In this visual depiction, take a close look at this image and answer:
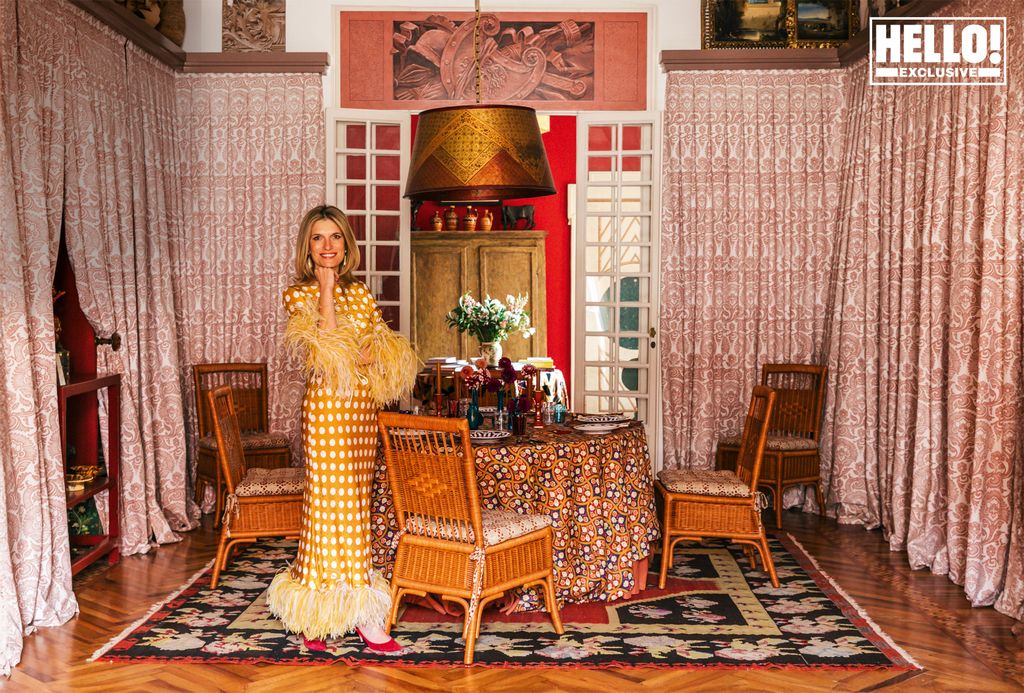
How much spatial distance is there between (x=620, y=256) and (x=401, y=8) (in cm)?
236

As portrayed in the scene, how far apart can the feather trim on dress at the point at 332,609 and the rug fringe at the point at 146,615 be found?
711 mm

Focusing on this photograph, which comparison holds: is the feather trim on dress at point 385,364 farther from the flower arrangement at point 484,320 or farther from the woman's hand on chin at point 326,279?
the flower arrangement at point 484,320

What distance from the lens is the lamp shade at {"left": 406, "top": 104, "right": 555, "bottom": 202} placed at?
408 centimetres

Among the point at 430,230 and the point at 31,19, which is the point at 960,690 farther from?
the point at 430,230

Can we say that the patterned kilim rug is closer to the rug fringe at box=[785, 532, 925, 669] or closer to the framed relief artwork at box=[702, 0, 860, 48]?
the rug fringe at box=[785, 532, 925, 669]

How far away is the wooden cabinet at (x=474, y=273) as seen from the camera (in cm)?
932

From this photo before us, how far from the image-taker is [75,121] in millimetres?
4973

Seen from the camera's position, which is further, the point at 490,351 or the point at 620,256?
the point at 490,351

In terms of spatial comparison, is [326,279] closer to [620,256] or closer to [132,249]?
[132,249]

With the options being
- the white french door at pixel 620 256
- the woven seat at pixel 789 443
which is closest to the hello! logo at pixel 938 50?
the white french door at pixel 620 256

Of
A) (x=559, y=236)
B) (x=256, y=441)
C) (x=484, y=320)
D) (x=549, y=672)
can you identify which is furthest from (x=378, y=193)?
(x=549, y=672)

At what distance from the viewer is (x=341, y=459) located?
12.8ft

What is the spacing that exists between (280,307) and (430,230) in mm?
3087

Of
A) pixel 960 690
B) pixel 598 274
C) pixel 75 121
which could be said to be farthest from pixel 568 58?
pixel 960 690
